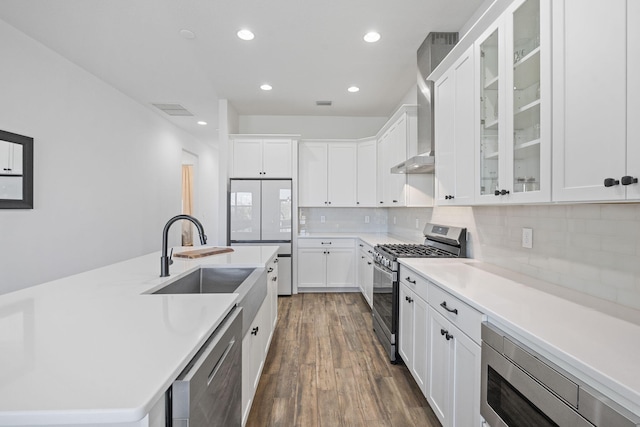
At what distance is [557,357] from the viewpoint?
87 centimetres

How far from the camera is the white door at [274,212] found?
→ 4387mm

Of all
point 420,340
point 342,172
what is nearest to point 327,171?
point 342,172

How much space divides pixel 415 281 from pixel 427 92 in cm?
184

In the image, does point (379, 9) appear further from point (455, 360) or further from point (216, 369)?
point (216, 369)

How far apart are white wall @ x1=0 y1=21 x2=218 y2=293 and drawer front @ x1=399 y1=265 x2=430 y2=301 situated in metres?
3.56

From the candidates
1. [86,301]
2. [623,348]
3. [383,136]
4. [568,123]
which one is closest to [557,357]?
[623,348]

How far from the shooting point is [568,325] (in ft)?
3.38

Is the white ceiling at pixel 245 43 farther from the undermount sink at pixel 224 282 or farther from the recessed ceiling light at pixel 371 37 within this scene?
the undermount sink at pixel 224 282

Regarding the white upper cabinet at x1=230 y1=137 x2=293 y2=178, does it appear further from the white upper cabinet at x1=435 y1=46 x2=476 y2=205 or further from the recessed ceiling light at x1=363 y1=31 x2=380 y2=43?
the white upper cabinet at x1=435 y1=46 x2=476 y2=205

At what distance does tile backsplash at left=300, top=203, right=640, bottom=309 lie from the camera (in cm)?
124

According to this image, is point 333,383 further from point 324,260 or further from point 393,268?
point 324,260

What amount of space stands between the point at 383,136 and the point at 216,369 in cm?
381

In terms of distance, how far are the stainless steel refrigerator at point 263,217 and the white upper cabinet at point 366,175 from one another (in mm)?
1207

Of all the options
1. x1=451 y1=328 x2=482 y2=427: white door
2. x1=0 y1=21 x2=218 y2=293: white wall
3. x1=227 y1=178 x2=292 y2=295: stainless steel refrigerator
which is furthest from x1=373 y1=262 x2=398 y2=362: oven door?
x1=0 y1=21 x2=218 y2=293: white wall
